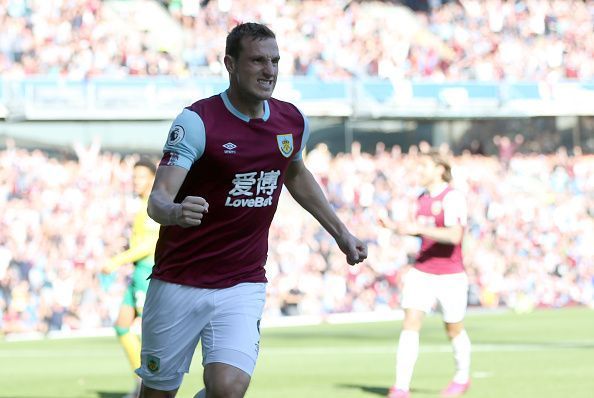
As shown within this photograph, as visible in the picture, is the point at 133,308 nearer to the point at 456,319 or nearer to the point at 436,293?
the point at 436,293

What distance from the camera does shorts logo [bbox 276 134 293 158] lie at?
6.58 metres

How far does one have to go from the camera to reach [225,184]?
20.9 ft

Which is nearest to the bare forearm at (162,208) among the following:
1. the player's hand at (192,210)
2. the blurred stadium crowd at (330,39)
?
the player's hand at (192,210)

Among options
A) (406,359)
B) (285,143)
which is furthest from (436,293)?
(285,143)

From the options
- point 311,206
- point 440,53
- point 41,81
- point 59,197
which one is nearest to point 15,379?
point 311,206

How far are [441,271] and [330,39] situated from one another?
21.2 m

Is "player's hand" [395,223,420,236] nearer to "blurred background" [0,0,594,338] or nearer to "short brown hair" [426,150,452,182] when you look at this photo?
"short brown hair" [426,150,452,182]

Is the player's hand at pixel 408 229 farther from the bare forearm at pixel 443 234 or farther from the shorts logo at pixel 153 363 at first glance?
the shorts logo at pixel 153 363

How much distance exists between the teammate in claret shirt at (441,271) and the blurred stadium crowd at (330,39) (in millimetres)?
17311

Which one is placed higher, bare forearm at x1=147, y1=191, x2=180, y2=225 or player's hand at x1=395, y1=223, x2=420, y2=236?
bare forearm at x1=147, y1=191, x2=180, y2=225

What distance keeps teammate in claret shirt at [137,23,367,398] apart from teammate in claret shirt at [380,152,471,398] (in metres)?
4.94

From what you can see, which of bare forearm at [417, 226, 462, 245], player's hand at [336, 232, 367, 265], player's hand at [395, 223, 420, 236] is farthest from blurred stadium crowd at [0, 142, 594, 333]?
player's hand at [336, 232, 367, 265]

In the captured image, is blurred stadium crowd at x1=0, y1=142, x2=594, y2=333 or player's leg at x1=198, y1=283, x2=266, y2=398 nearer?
player's leg at x1=198, y1=283, x2=266, y2=398

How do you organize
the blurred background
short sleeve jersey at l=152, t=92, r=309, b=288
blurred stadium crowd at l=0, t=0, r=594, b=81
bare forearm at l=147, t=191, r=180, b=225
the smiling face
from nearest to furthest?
1. bare forearm at l=147, t=191, r=180, b=225
2. short sleeve jersey at l=152, t=92, r=309, b=288
3. the smiling face
4. the blurred background
5. blurred stadium crowd at l=0, t=0, r=594, b=81
